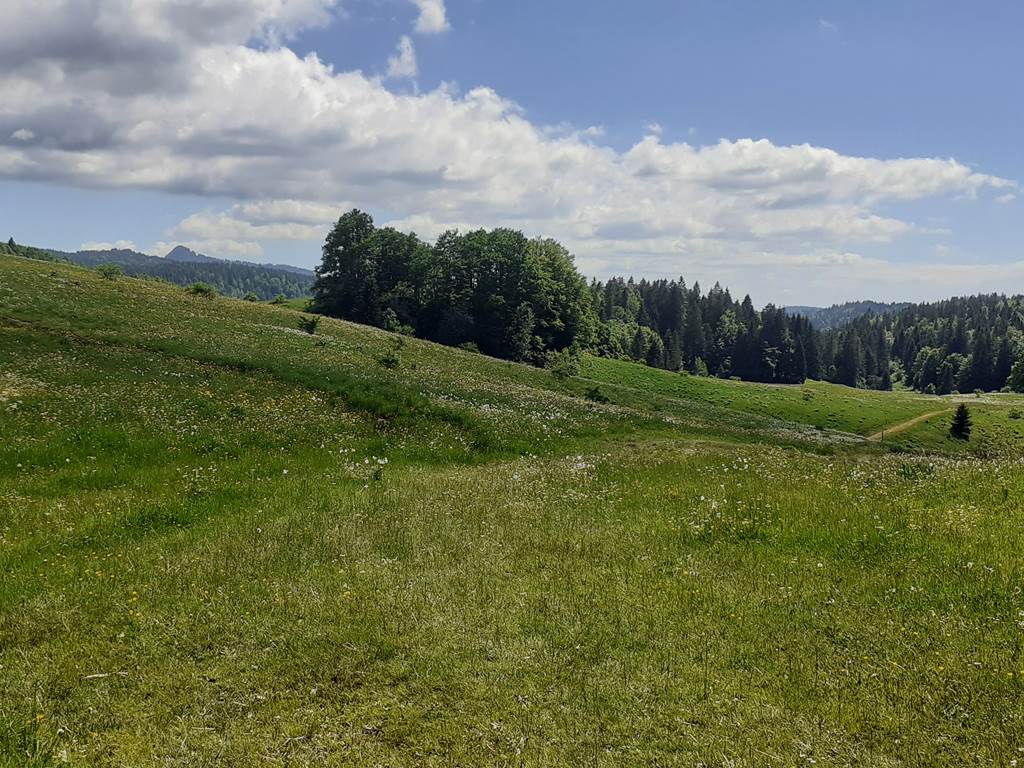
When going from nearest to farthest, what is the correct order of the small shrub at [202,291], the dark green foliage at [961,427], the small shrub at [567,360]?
the small shrub at [202,291] → the small shrub at [567,360] → the dark green foliage at [961,427]

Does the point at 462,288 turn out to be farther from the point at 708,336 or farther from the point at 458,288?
the point at 708,336

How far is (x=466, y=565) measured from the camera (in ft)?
33.9

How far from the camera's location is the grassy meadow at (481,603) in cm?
605

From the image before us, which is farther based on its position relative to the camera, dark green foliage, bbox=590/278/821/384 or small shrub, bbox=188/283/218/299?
dark green foliage, bbox=590/278/821/384

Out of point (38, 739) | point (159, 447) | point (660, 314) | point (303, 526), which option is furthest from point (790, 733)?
point (660, 314)

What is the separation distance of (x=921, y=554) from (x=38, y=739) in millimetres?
12034

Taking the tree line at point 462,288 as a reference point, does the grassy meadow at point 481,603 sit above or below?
below

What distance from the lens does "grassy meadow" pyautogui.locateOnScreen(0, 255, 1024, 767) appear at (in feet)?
19.9

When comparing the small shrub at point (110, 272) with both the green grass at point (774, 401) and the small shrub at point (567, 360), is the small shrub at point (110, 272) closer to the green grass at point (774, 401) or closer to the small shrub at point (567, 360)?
the small shrub at point (567, 360)

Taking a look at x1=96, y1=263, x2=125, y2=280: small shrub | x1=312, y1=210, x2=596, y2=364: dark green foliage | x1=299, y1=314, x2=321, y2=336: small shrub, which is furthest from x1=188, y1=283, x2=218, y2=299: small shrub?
x1=312, y1=210, x2=596, y2=364: dark green foliage

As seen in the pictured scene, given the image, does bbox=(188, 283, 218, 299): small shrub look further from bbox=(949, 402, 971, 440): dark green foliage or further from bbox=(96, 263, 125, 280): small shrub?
bbox=(949, 402, 971, 440): dark green foliage

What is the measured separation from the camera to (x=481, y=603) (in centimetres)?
898

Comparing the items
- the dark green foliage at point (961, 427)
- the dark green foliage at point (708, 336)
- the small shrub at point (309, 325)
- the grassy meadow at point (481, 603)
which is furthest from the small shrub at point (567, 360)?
the dark green foliage at point (708, 336)

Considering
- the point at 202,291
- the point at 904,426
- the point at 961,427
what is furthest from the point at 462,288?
the point at 961,427
